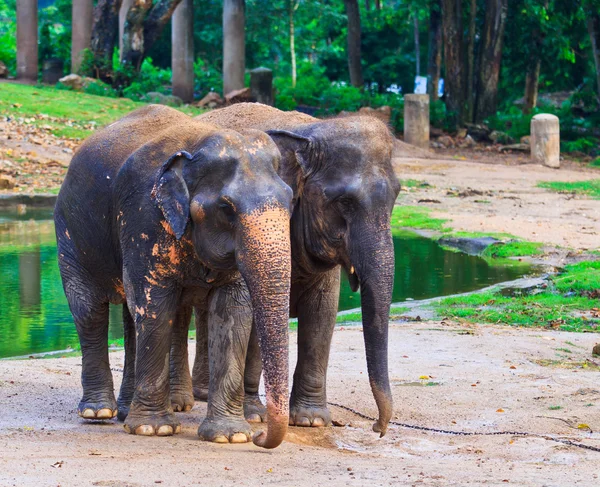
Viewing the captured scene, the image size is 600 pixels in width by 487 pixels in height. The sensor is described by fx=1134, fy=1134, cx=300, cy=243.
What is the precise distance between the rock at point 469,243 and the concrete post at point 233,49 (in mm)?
16242

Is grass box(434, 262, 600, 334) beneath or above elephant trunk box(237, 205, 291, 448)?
beneath

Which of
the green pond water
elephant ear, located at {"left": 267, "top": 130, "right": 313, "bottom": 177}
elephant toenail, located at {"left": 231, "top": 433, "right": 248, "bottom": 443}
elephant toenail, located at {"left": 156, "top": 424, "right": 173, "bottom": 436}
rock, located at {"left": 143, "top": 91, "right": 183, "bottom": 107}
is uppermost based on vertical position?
elephant ear, located at {"left": 267, "top": 130, "right": 313, "bottom": 177}

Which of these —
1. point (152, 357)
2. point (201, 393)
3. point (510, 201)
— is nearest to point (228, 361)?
point (152, 357)

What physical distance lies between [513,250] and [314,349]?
8.03 metres

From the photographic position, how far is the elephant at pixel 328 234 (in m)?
6.08

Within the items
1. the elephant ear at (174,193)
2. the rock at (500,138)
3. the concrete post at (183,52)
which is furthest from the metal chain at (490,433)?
the concrete post at (183,52)

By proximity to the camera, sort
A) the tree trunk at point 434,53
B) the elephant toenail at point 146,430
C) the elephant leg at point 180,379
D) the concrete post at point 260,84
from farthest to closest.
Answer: the tree trunk at point 434,53, the concrete post at point 260,84, the elephant leg at point 180,379, the elephant toenail at point 146,430

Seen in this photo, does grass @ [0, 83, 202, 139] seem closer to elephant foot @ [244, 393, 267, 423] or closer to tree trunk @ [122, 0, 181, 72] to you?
tree trunk @ [122, 0, 181, 72]

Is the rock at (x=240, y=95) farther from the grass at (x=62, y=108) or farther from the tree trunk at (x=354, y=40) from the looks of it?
the tree trunk at (x=354, y=40)

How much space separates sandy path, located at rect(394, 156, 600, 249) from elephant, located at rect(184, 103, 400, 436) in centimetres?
842

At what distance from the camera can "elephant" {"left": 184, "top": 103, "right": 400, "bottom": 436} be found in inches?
239

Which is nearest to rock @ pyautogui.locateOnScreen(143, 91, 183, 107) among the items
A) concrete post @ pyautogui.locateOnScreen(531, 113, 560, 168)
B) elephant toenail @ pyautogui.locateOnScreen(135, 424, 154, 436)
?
concrete post @ pyautogui.locateOnScreen(531, 113, 560, 168)

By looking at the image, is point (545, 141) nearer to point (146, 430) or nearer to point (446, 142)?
point (446, 142)

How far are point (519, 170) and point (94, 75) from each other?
1213 centimetres
